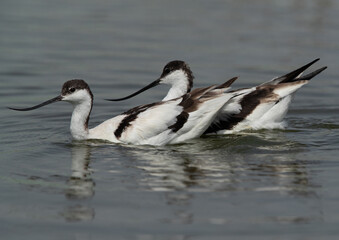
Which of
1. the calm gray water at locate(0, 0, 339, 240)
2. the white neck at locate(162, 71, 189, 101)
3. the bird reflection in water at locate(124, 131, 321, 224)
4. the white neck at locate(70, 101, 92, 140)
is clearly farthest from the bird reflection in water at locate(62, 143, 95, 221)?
the white neck at locate(162, 71, 189, 101)

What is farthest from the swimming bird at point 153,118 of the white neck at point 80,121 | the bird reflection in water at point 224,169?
the bird reflection in water at point 224,169

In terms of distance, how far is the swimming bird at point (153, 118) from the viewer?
1037 centimetres

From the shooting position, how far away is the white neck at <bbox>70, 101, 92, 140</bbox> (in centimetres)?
1065

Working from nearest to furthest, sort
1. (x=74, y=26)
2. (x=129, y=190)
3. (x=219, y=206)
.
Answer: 1. (x=219, y=206)
2. (x=129, y=190)
3. (x=74, y=26)

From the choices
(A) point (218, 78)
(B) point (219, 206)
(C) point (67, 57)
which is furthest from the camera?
(C) point (67, 57)

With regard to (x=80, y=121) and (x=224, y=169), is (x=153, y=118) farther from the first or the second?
(x=224, y=169)

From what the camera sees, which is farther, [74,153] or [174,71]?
[174,71]

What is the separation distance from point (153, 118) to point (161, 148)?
40 centimetres

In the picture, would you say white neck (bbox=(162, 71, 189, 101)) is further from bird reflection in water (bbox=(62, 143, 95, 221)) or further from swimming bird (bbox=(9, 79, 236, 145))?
bird reflection in water (bbox=(62, 143, 95, 221))

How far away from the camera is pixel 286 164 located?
9344 mm

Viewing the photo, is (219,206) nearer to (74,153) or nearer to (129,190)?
(129,190)

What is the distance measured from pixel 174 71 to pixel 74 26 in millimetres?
7307

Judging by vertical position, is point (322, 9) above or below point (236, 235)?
above

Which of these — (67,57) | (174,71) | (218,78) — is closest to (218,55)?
(218,78)
